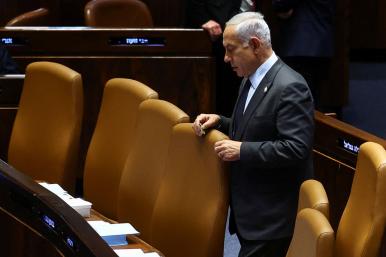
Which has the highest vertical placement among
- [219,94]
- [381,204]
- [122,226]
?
[381,204]

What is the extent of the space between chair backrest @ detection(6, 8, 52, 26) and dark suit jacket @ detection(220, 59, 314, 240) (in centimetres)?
288

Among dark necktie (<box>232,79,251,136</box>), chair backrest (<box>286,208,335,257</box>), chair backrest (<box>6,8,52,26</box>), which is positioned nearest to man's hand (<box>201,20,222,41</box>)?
chair backrest (<box>6,8,52,26</box>)

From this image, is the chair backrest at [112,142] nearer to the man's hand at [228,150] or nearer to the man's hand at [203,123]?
the man's hand at [203,123]

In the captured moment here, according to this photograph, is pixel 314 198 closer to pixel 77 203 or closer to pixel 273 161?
pixel 273 161

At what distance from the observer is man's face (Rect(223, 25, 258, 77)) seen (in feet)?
10.9

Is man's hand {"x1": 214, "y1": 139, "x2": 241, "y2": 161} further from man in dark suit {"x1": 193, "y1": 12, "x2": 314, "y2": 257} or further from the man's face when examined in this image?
the man's face

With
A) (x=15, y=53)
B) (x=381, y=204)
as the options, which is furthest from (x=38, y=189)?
(x=15, y=53)

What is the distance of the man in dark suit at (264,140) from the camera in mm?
3246

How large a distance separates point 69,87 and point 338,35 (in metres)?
2.67

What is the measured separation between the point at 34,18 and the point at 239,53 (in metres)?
3.19

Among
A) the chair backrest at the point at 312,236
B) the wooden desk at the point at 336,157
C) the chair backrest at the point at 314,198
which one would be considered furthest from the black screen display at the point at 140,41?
the chair backrest at the point at 312,236

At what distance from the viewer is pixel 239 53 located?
131 inches

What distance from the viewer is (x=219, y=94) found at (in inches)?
251

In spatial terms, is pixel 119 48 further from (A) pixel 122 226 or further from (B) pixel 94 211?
(A) pixel 122 226
